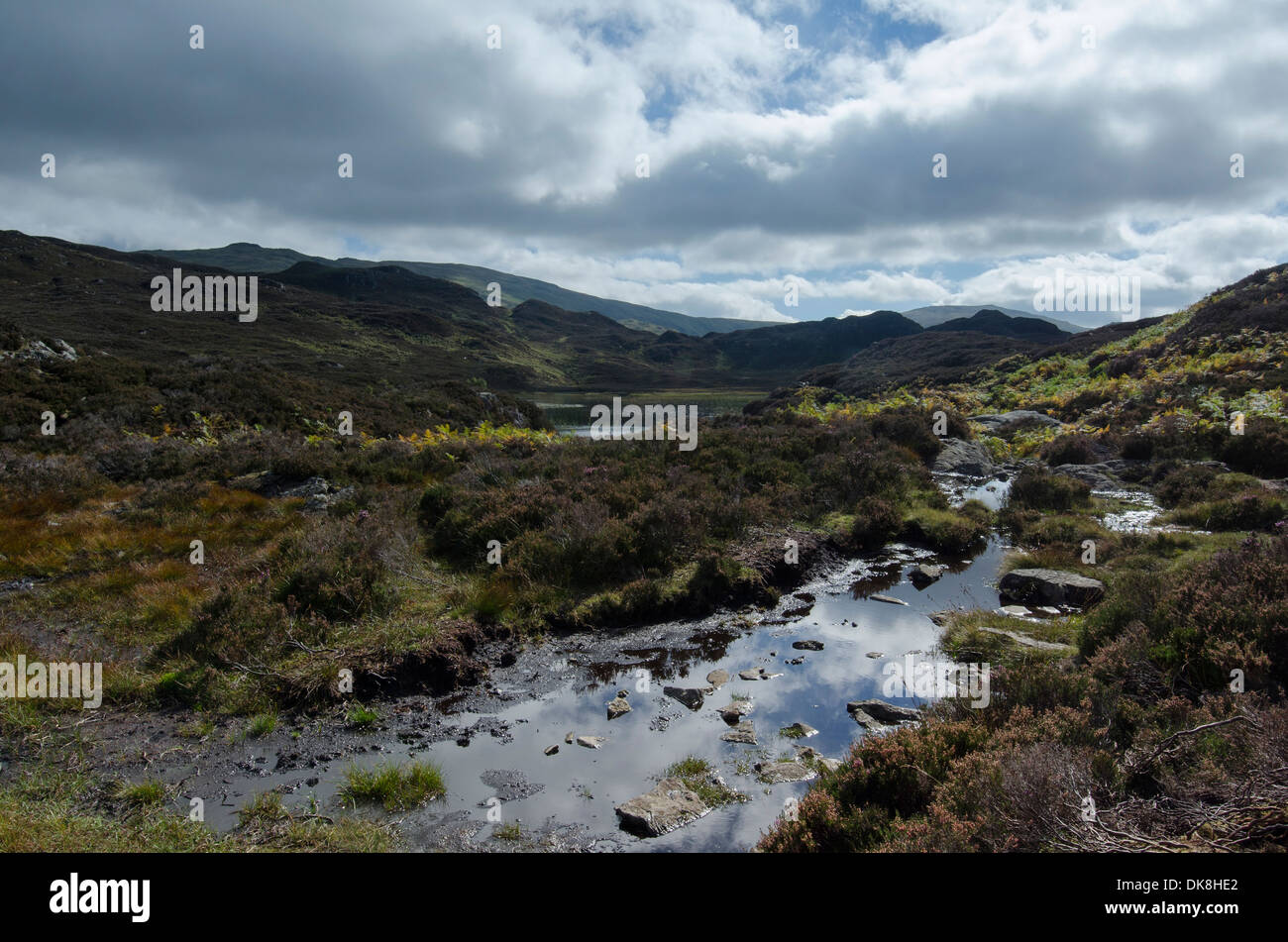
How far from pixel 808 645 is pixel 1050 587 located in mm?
4511

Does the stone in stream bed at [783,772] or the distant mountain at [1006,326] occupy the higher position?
the distant mountain at [1006,326]

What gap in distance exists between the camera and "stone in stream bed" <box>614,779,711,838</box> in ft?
17.4

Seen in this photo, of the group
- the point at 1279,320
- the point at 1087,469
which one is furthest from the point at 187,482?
the point at 1279,320

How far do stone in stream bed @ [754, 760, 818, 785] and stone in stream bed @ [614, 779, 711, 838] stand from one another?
765 mm

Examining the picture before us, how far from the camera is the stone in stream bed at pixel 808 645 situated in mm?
9117

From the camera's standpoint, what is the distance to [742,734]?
271 inches

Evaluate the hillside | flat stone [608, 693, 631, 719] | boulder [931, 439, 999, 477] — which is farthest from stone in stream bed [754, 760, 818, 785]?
the hillside

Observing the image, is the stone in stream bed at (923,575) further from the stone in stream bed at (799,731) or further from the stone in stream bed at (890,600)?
the stone in stream bed at (799,731)

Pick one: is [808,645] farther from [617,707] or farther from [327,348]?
[327,348]

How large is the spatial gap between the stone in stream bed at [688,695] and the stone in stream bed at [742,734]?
2.03 feet

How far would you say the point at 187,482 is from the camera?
15.5 meters

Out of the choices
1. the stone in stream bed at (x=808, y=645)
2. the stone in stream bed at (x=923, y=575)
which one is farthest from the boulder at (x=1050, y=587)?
the stone in stream bed at (x=808, y=645)

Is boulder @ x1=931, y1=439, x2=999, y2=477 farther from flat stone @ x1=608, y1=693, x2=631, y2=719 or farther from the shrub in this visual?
flat stone @ x1=608, y1=693, x2=631, y2=719
